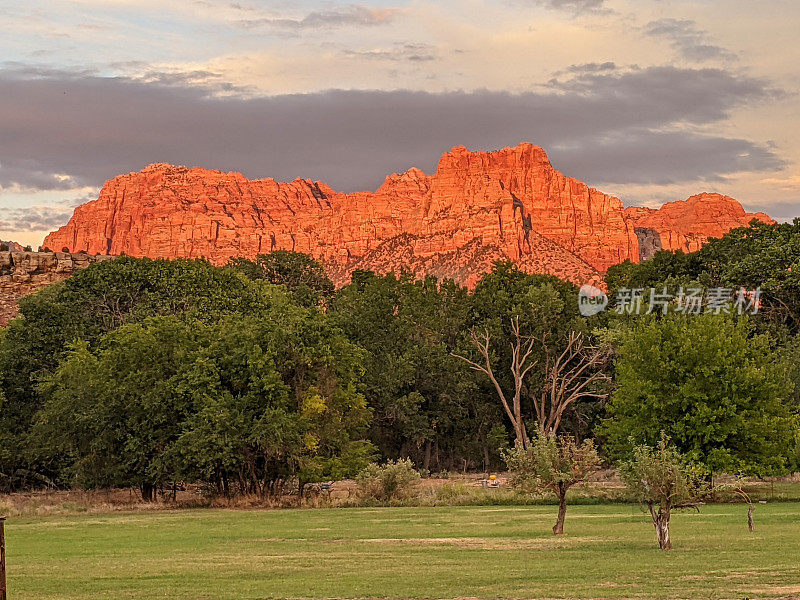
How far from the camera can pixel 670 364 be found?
50312 mm

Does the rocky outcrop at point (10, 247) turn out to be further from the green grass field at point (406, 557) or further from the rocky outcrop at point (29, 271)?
the green grass field at point (406, 557)

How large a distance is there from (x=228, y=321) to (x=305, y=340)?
492 cm

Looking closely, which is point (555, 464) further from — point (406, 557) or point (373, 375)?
point (373, 375)

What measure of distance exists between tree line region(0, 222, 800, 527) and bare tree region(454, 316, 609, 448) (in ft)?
0.96

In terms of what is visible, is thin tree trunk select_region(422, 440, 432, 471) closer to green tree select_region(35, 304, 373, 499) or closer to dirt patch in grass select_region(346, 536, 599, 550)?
green tree select_region(35, 304, 373, 499)

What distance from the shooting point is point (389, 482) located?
5147 centimetres

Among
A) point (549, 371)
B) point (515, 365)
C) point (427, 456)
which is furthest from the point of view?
point (427, 456)

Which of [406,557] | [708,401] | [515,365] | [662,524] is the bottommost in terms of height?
[406,557]

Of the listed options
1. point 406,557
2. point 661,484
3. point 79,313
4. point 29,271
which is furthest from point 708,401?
point 29,271

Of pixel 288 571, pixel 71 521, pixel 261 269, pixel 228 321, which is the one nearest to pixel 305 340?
pixel 228 321

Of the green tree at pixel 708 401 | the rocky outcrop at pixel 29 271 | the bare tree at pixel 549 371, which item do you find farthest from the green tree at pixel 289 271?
the green tree at pixel 708 401

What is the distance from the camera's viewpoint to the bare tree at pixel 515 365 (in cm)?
7200

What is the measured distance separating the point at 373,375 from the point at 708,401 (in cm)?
3083

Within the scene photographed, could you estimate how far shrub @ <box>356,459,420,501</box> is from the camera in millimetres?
51219
